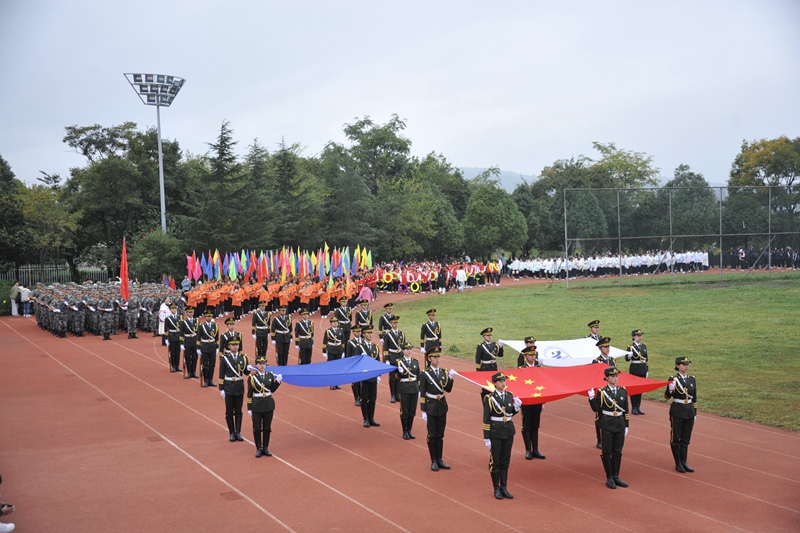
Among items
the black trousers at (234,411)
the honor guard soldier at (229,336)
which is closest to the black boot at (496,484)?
the black trousers at (234,411)

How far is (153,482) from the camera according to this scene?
34.7 ft

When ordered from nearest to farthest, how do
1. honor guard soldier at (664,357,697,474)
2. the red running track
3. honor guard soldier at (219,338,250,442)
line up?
the red running track
honor guard soldier at (664,357,697,474)
honor guard soldier at (219,338,250,442)

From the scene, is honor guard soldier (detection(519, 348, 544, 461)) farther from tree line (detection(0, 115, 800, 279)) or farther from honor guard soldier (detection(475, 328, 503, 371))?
tree line (detection(0, 115, 800, 279))

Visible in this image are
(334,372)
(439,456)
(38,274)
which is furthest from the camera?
(38,274)

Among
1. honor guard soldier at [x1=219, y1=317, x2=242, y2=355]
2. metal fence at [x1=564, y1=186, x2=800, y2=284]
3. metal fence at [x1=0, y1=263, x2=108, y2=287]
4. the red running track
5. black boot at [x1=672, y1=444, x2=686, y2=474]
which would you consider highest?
metal fence at [x1=564, y1=186, x2=800, y2=284]

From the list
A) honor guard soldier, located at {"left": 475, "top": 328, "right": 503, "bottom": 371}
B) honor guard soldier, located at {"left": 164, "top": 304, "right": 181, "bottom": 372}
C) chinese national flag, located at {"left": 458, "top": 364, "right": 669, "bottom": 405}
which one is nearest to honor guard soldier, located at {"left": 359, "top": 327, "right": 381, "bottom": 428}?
honor guard soldier, located at {"left": 475, "top": 328, "right": 503, "bottom": 371}

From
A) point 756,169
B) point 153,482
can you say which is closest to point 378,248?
point 756,169

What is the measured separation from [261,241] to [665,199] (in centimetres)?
2227

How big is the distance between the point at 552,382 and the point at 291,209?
37916 mm

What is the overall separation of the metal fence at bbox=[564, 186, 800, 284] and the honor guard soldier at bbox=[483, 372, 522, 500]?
31026 millimetres

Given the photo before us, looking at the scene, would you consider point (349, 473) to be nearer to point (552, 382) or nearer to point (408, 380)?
point (408, 380)

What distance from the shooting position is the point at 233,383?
1243 cm

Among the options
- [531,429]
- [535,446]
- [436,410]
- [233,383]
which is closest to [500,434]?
[436,410]

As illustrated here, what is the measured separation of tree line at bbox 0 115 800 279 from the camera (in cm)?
4031
